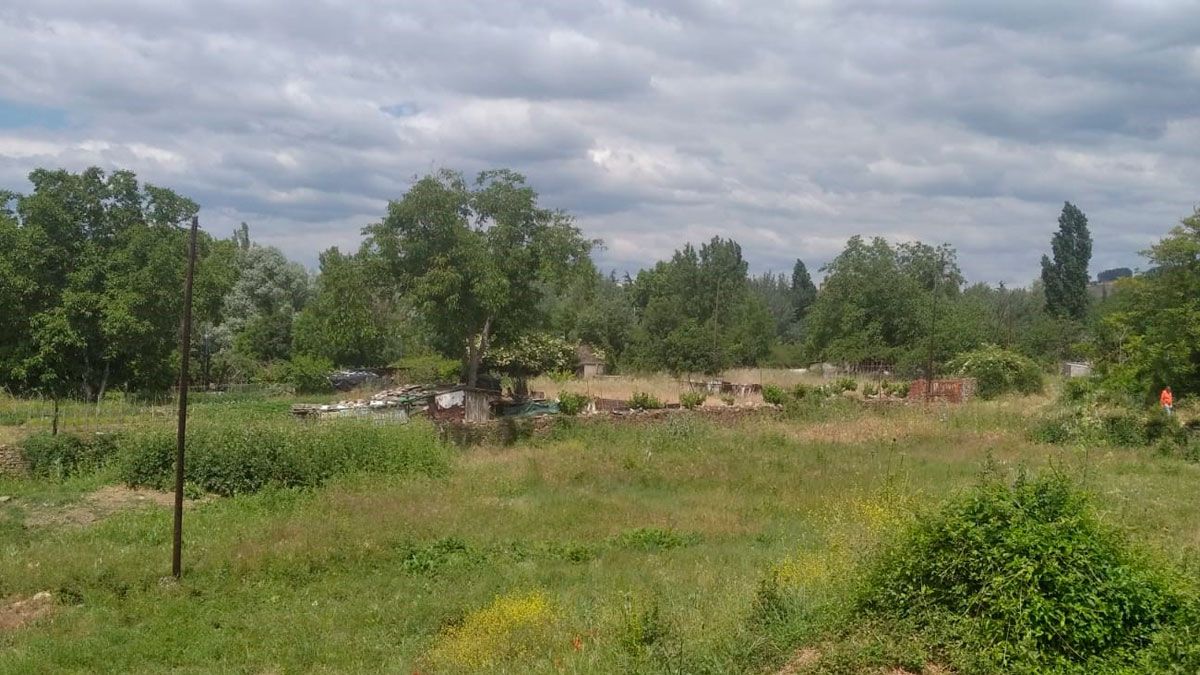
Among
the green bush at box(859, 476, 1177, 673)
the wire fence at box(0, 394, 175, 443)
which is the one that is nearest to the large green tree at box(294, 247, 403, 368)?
the wire fence at box(0, 394, 175, 443)

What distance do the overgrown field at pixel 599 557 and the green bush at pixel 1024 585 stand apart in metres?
0.02

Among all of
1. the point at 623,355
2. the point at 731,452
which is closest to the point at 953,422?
the point at 731,452

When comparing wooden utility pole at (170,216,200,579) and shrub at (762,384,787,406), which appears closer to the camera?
wooden utility pole at (170,216,200,579)

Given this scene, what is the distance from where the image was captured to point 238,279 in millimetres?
53719

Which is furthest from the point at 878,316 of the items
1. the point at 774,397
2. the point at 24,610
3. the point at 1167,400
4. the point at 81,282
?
the point at 24,610

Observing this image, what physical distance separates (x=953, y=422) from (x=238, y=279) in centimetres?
4207

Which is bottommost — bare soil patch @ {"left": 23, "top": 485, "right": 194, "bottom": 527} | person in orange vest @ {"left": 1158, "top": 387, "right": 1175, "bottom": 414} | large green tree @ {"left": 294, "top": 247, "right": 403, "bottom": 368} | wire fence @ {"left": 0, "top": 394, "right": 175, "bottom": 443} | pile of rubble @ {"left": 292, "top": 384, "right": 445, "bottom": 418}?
bare soil patch @ {"left": 23, "top": 485, "right": 194, "bottom": 527}

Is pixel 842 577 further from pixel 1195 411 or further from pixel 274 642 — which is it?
pixel 1195 411

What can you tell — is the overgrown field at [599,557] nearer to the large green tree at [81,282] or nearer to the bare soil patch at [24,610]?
the bare soil patch at [24,610]

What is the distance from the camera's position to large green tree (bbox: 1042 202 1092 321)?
6069cm

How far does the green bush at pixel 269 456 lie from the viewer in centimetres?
1579

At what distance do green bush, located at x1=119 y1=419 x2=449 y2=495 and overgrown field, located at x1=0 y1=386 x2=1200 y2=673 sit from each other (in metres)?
0.05

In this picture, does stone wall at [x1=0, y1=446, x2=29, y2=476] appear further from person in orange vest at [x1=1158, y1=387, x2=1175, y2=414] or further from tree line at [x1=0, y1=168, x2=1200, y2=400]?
person in orange vest at [x1=1158, y1=387, x2=1175, y2=414]

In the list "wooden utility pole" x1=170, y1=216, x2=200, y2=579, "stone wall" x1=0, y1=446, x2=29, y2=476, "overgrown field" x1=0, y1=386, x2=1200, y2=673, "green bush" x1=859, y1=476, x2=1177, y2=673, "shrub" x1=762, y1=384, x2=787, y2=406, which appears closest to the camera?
"green bush" x1=859, y1=476, x2=1177, y2=673
